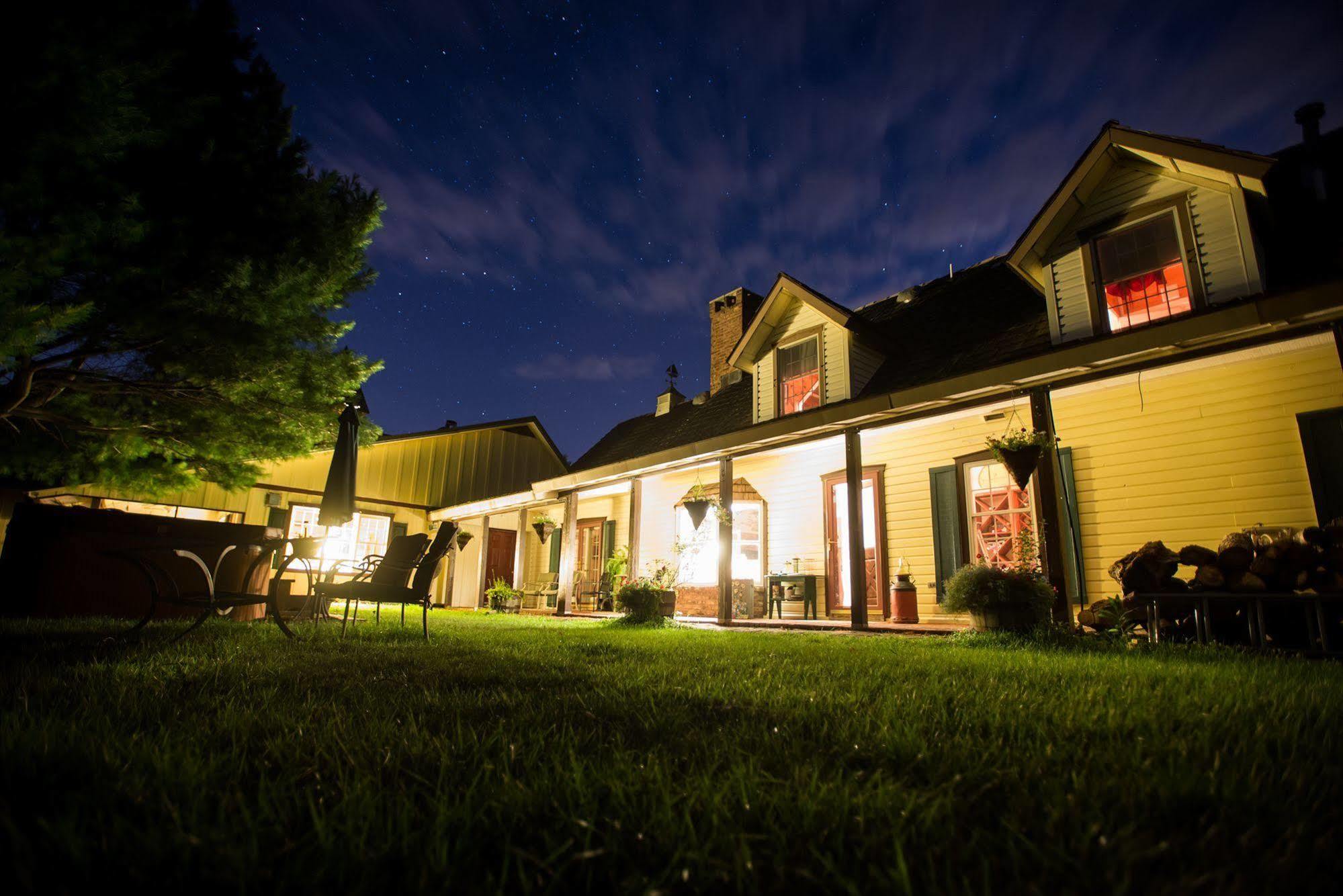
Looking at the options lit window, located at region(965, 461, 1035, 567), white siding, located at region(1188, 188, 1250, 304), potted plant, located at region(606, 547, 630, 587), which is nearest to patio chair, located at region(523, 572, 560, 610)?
potted plant, located at region(606, 547, 630, 587)

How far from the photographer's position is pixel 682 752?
5.51 feet

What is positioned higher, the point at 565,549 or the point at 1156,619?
the point at 565,549

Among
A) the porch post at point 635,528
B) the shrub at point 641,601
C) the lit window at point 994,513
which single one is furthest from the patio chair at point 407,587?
the lit window at point 994,513

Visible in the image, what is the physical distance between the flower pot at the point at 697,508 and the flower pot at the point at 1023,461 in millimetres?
4063

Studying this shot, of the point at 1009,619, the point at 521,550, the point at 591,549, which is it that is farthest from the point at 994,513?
the point at 521,550

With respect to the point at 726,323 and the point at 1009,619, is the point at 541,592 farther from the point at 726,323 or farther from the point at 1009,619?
the point at 1009,619

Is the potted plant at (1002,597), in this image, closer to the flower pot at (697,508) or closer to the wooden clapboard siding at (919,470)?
the wooden clapboard siding at (919,470)

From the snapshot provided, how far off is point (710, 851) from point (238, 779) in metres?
1.13

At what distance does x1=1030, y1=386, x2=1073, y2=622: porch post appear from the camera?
18.6 feet

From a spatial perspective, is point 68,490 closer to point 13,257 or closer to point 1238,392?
point 13,257

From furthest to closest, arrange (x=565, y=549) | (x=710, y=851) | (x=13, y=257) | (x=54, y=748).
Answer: (x=565, y=549)
(x=13, y=257)
(x=54, y=748)
(x=710, y=851)

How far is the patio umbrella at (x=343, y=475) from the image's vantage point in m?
8.15

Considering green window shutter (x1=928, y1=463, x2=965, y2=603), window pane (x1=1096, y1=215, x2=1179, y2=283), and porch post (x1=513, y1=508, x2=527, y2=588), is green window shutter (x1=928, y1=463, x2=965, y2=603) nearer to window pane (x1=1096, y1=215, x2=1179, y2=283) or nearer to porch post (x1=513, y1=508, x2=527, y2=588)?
window pane (x1=1096, y1=215, x2=1179, y2=283)

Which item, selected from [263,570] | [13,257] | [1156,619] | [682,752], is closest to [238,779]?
[682,752]
